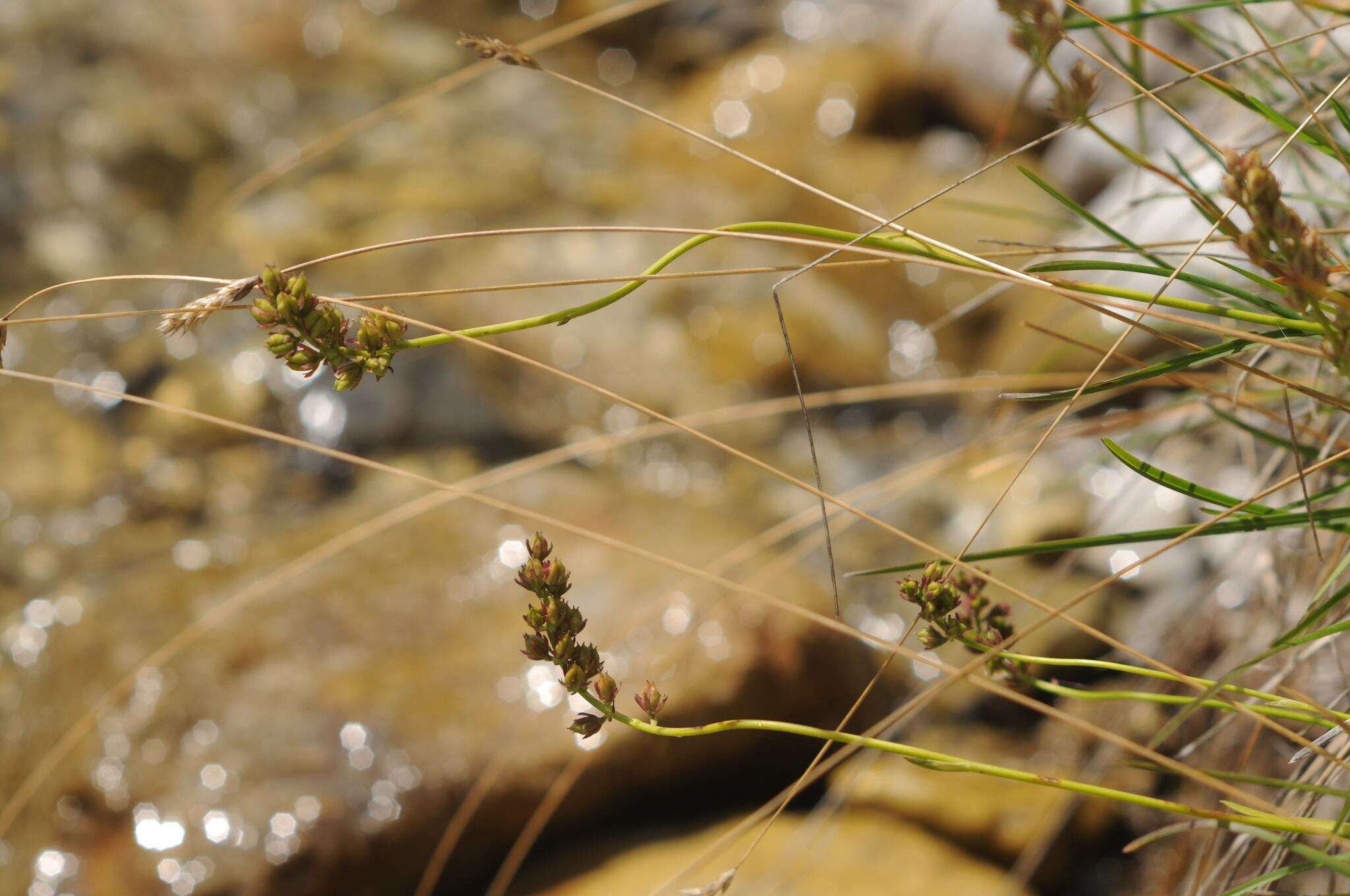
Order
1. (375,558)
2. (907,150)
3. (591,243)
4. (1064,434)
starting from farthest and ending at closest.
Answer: (907,150) < (591,243) < (375,558) < (1064,434)

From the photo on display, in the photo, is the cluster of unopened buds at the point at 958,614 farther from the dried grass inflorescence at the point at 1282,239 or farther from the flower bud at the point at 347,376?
the flower bud at the point at 347,376

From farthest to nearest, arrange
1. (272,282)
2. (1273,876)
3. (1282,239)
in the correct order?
(1273,876) → (272,282) → (1282,239)

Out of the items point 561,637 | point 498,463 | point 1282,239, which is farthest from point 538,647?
point 498,463

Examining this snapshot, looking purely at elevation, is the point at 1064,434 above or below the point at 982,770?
above

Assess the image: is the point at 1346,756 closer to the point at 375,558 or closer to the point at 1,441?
the point at 375,558

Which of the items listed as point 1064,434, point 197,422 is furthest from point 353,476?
point 1064,434

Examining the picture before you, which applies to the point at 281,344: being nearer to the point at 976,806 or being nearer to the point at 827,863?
the point at 827,863

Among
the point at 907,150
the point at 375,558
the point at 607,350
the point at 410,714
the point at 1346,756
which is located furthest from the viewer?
the point at 907,150
